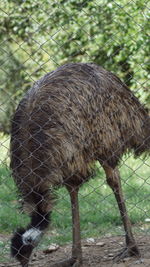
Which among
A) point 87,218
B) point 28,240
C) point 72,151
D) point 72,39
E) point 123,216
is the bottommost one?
point 87,218

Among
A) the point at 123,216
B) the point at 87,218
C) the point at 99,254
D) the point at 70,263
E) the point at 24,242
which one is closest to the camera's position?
the point at 24,242

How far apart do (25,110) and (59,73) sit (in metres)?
0.43

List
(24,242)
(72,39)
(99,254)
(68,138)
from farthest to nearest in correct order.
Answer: (72,39) < (99,254) < (68,138) < (24,242)

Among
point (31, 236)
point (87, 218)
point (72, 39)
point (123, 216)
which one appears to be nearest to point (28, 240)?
point (31, 236)

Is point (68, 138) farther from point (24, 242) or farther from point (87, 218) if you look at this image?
point (87, 218)

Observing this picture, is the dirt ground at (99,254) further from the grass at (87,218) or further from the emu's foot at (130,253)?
the grass at (87,218)

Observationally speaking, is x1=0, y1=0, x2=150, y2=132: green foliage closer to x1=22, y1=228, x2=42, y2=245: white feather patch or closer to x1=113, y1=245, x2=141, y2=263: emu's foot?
x1=113, y1=245, x2=141, y2=263: emu's foot

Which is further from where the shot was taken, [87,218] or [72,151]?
[87,218]

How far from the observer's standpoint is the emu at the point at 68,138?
4.09 meters

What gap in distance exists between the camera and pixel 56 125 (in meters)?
4.12

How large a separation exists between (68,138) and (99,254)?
1159mm

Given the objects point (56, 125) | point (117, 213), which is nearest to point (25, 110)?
point (56, 125)

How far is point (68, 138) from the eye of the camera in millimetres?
4145

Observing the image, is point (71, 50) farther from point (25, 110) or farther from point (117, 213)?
point (25, 110)
